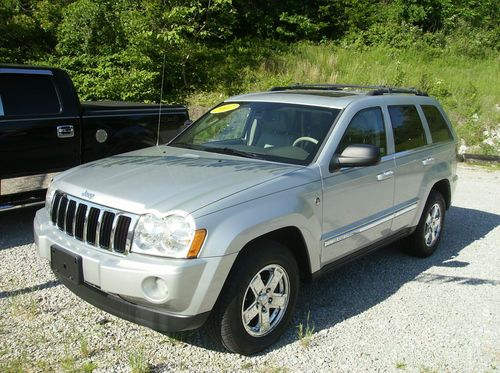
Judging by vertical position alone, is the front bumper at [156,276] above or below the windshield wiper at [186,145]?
below

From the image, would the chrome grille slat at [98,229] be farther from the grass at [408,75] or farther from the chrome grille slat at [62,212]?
the grass at [408,75]

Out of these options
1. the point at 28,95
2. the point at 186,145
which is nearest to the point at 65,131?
the point at 28,95

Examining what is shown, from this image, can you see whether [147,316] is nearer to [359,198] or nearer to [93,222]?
[93,222]

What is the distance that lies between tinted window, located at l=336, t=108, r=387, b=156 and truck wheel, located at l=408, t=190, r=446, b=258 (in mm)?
1173

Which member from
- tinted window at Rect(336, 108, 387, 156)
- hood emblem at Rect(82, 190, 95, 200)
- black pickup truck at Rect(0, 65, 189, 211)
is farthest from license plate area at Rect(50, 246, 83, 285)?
black pickup truck at Rect(0, 65, 189, 211)

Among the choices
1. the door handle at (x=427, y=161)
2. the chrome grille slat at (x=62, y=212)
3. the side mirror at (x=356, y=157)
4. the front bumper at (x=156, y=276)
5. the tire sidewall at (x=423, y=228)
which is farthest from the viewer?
the tire sidewall at (x=423, y=228)

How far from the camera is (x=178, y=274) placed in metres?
2.89

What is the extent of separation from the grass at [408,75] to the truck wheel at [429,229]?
785 cm

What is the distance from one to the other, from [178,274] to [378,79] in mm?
14132

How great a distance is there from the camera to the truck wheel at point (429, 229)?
538 centimetres

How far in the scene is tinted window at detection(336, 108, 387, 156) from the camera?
4.18 meters

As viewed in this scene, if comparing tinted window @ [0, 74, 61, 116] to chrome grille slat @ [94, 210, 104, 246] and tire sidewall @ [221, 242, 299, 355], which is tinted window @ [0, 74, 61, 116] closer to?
chrome grille slat @ [94, 210, 104, 246]

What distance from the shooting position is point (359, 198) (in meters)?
4.18

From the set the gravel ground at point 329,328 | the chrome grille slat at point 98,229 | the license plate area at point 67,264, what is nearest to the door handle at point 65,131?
the gravel ground at point 329,328
